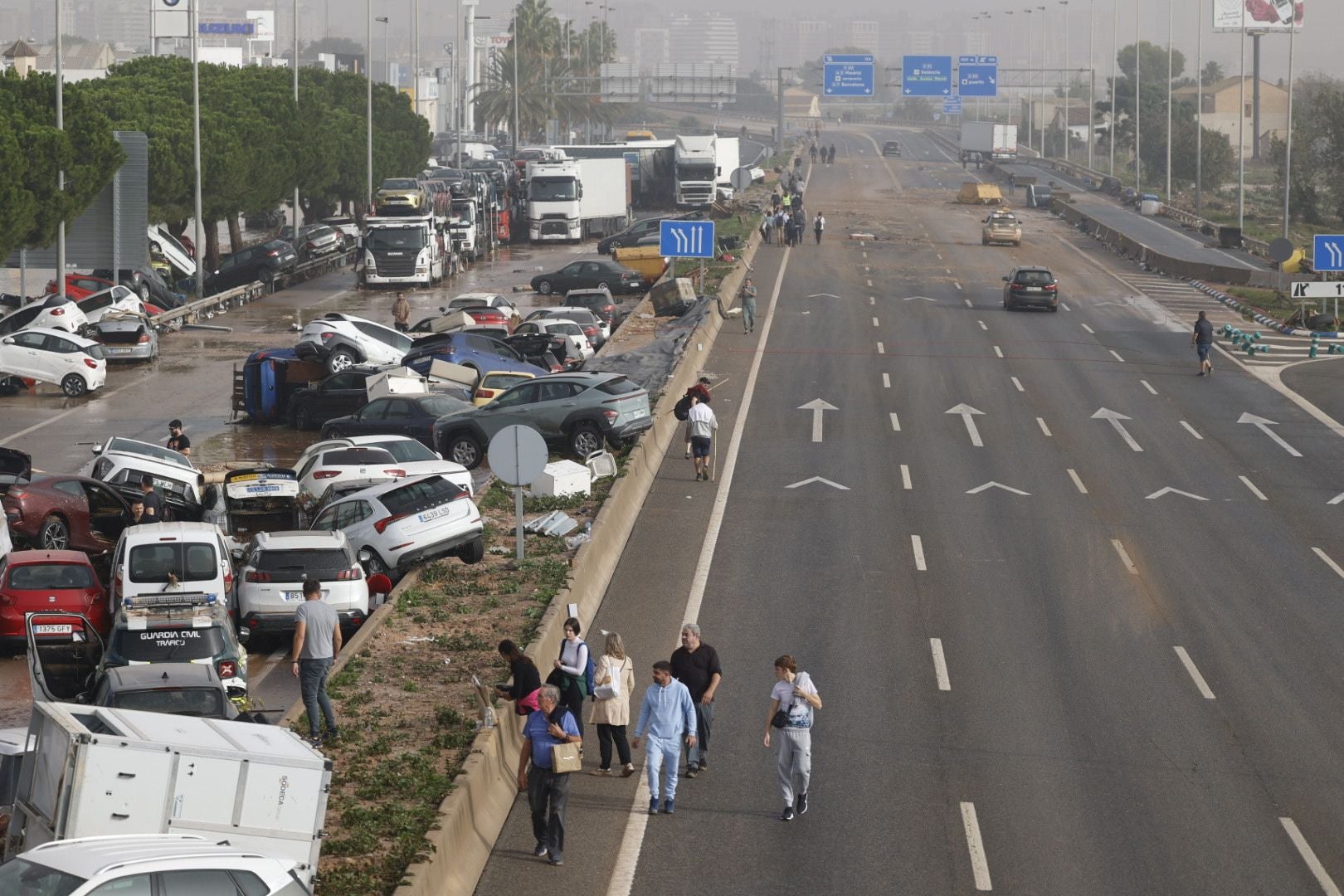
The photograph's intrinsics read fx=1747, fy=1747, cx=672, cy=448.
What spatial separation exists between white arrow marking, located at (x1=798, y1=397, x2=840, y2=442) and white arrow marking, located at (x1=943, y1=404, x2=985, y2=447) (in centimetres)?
247

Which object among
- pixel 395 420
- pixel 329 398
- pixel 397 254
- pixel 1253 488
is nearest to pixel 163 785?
pixel 395 420

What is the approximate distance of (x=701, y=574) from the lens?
24.2 meters

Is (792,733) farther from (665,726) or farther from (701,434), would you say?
(701,434)

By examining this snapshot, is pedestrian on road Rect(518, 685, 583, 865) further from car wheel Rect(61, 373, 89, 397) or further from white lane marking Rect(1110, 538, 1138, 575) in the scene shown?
car wheel Rect(61, 373, 89, 397)

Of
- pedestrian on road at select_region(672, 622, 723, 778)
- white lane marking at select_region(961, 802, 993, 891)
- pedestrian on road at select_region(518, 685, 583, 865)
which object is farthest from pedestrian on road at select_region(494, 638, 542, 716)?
white lane marking at select_region(961, 802, 993, 891)

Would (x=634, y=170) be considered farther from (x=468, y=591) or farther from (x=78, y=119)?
(x=468, y=591)

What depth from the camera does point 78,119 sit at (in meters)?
52.0

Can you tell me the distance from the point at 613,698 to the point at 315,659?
2.73 m

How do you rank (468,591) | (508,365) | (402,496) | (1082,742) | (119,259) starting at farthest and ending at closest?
(119,259) → (508,365) → (402,496) → (468,591) → (1082,742)

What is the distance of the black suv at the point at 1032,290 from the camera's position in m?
51.7

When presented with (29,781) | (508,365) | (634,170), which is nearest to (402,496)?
(29,781)

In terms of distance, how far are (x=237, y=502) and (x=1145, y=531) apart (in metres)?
14.0

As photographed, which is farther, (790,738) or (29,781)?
(790,738)

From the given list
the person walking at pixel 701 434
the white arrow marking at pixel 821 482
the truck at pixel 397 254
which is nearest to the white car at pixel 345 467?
the person walking at pixel 701 434
